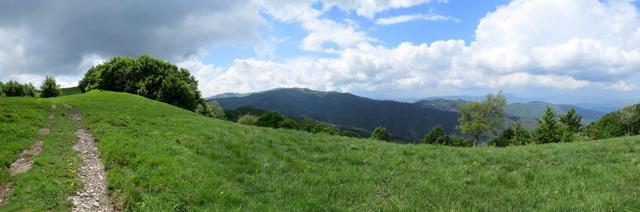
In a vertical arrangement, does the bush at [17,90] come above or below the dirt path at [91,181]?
above

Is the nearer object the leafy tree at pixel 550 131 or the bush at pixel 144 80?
the bush at pixel 144 80

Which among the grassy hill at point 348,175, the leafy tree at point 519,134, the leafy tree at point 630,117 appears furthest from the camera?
the leafy tree at point 519,134

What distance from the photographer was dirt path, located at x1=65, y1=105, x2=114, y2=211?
1437 centimetres

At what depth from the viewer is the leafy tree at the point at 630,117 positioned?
11031cm

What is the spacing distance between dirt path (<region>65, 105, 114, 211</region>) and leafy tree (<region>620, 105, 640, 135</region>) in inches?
4893

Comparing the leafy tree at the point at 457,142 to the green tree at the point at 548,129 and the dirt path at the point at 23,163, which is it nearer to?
the green tree at the point at 548,129

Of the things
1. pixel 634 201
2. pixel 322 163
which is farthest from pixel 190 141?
pixel 634 201

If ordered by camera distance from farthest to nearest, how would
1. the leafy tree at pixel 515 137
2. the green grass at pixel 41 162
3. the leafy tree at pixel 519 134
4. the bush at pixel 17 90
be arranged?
1. the leafy tree at pixel 519 134
2. the leafy tree at pixel 515 137
3. the bush at pixel 17 90
4. the green grass at pixel 41 162

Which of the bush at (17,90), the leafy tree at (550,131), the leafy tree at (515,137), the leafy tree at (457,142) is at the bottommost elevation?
the leafy tree at (457,142)

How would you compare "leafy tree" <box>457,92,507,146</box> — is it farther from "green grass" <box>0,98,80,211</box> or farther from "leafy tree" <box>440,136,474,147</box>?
"green grass" <box>0,98,80,211</box>

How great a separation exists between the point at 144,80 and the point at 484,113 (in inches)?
2828

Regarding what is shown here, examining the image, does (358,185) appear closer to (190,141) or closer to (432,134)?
(190,141)

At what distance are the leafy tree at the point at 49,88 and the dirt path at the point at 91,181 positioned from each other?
83706 millimetres

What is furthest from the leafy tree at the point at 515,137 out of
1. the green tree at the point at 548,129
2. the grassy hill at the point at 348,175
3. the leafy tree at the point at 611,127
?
the grassy hill at the point at 348,175
